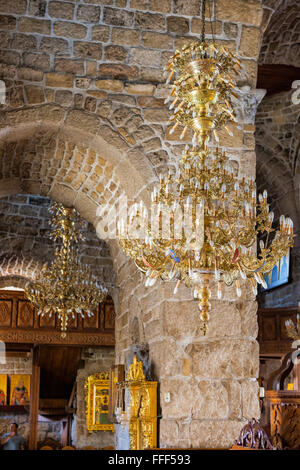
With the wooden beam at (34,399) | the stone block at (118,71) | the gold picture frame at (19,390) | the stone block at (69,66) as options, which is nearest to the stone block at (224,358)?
the stone block at (118,71)

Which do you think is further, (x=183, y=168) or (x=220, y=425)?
(x=220, y=425)

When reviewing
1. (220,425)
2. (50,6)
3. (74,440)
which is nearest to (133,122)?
(50,6)

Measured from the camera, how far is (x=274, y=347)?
1186cm

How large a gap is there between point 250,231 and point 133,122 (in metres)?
2.00

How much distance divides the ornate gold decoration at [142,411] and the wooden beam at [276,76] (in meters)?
6.70

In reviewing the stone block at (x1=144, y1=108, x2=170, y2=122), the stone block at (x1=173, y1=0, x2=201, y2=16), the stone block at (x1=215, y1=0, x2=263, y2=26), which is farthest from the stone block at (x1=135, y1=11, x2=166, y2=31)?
the stone block at (x1=144, y1=108, x2=170, y2=122)

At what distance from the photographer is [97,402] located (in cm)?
1291

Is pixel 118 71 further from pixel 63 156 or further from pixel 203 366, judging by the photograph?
pixel 203 366

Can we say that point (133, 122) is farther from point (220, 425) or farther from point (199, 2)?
point (220, 425)

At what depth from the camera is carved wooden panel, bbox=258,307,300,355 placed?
11.6m

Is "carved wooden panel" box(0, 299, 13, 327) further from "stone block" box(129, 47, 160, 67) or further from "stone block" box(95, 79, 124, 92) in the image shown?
"stone block" box(129, 47, 160, 67)

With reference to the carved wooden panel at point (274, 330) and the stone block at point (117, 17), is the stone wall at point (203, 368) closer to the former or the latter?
the stone block at point (117, 17)

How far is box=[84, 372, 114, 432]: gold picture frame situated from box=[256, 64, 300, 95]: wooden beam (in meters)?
6.50

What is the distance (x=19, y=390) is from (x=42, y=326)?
4.64 meters
